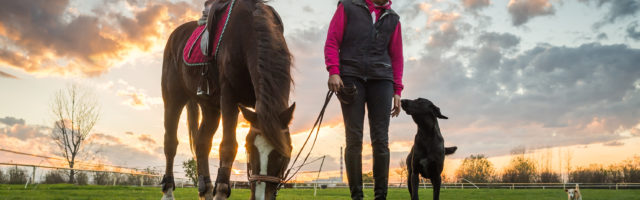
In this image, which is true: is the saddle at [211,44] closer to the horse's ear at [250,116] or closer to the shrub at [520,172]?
the horse's ear at [250,116]

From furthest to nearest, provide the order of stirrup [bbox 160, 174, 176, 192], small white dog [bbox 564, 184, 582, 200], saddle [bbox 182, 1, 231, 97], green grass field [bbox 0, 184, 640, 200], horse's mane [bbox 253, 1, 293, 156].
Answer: small white dog [bbox 564, 184, 582, 200] → green grass field [bbox 0, 184, 640, 200] → stirrup [bbox 160, 174, 176, 192] → saddle [bbox 182, 1, 231, 97] → horse's mane [bbox 253, 1, 293, 156]

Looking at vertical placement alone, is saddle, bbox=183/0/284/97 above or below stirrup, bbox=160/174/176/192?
above

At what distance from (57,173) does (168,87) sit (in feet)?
56.4

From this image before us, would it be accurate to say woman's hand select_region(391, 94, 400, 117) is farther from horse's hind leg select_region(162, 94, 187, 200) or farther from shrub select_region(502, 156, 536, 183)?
shrub select_region(502, 156, 536, 183)

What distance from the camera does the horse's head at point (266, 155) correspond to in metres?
2.66

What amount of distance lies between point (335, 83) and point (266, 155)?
2.72 ft

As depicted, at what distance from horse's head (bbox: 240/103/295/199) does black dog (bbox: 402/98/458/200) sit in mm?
3335

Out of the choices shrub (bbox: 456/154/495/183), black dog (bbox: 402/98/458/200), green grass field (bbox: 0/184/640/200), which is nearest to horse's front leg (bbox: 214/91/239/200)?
black dog (bbox: 402/98/458/200)

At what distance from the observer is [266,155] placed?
2.70 metres

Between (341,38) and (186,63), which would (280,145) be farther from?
(186,63)

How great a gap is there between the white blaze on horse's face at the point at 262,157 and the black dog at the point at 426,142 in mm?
3416

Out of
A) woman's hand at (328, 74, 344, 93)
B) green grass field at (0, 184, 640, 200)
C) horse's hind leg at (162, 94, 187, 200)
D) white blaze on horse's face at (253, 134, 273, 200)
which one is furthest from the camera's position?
green grass field at (0, 184, 640, 200)

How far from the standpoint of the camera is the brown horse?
272cm

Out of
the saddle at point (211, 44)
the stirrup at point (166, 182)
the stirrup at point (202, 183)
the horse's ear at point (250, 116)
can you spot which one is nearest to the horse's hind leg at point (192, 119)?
the stirrup at point (166, 182)
